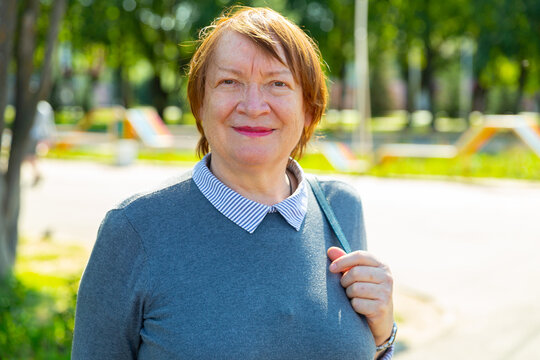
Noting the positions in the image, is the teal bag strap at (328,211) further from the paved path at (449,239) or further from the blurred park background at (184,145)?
the paved path at (449,239)

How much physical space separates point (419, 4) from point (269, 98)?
3098cm

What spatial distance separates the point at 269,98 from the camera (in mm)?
1763

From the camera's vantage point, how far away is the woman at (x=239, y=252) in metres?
1.61

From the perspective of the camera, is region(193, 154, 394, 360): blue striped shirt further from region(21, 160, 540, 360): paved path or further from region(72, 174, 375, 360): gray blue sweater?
region(21, 160, 540, 360): paved path

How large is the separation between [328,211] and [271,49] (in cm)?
50

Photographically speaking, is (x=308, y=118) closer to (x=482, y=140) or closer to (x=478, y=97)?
(x=482, y=140)

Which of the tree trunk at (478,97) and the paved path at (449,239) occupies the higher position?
the paved path at (449,239)

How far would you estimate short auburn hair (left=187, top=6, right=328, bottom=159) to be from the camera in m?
1.72

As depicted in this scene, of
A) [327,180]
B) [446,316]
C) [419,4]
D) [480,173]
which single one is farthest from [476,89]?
[327,180]

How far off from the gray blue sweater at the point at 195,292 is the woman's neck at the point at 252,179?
11 cm

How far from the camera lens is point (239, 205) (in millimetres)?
1712

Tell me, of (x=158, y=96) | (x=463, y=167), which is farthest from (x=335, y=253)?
(x=158, y=96)

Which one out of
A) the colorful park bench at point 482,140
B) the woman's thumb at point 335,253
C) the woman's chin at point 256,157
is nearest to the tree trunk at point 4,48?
the woman's chin at point 256,157

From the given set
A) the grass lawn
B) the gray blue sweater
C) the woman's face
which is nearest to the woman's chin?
the woman's face
